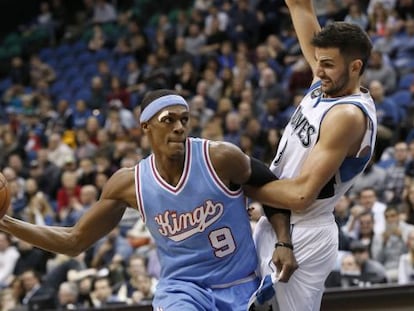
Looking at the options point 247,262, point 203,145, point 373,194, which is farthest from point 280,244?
point 373,194

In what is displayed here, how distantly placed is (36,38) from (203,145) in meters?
15.3

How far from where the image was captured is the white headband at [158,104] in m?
4.91

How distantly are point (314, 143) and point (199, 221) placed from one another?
0.65 m

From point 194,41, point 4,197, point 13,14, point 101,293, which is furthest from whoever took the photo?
point 13,14

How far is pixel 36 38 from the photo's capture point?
19797 mm

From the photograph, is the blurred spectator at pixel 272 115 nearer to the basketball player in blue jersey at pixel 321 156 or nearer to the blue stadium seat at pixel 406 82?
the blue stadium seat at pixel 406 82

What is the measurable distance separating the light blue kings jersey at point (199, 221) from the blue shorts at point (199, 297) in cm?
4

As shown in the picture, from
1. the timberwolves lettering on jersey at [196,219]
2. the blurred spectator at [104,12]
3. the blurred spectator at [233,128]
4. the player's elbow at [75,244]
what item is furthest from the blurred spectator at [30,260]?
the blurred spectator at [104,12]

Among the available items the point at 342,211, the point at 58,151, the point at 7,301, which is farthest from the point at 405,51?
the point at 7,301

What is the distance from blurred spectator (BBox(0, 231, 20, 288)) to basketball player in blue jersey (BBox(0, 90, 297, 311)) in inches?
267

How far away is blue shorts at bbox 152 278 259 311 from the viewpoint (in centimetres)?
489

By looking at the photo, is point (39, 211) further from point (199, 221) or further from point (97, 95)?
point (199, 221)

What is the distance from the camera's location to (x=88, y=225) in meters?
5.26

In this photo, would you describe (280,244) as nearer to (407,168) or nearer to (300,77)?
(407,168)
